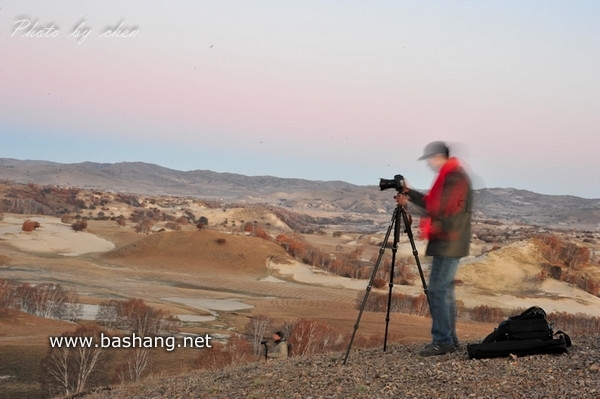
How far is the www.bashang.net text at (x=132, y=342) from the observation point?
22.3 meters

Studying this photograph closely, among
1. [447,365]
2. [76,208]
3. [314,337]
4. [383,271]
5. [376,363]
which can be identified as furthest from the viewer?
[76,208]

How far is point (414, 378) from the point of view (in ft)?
22.2

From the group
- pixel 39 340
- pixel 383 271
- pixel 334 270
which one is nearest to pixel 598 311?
pixel 383 271

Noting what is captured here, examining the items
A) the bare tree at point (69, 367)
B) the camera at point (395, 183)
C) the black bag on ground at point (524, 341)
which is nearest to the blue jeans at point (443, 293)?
the black bag on ground at point (524, 341)

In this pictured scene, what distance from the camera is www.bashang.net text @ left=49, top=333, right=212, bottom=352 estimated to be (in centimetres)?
2230

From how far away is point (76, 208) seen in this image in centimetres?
12888

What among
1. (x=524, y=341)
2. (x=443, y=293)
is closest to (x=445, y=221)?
(x=443, y=293)

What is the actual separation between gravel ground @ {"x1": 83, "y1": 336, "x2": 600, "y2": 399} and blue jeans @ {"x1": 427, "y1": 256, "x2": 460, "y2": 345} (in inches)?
15.3

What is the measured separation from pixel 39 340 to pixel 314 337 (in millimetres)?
12015

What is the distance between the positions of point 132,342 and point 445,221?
70.4ft

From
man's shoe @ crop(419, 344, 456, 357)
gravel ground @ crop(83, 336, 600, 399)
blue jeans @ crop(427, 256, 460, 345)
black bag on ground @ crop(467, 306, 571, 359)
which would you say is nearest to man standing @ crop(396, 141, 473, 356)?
blue jeans @ crop(427, 256, 460, 345)

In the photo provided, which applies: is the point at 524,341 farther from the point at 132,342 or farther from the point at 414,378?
the point at 132,342

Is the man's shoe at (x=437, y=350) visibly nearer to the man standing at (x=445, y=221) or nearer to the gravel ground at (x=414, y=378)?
the gravel ground at (x=414, y=378)

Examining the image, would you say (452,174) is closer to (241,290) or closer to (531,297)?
(241,290)
